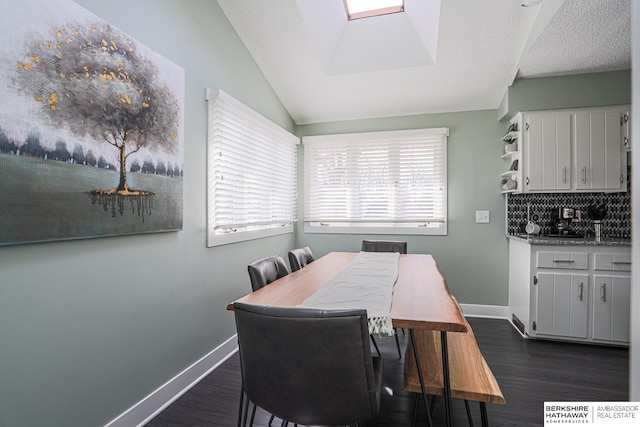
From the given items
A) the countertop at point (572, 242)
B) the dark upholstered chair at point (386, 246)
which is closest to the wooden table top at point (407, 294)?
the dark upholstered chair at point (386, 246)

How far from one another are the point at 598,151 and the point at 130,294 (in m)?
3.90

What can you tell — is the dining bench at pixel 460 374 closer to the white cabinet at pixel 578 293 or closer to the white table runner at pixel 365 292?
the white table runner at pixel 365 292

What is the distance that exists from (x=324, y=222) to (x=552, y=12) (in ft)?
9.24

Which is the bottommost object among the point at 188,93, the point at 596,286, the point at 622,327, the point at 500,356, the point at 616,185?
the point at 500,356

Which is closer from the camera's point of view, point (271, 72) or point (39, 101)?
point (39, 101)

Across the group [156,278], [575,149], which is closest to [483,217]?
[575,149]

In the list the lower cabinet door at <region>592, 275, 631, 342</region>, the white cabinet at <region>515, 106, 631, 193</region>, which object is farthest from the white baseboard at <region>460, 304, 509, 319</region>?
the white cabinet at <region>515, 106, 631, 193</region>

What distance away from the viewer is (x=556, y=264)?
2.87m

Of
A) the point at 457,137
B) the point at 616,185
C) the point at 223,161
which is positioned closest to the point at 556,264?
the point at 616,185

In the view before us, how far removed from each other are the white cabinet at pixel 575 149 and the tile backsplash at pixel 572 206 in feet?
0.76

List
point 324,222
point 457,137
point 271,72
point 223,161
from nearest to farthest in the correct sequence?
point 223,161, point 271,72, point 457,137, point 324,222

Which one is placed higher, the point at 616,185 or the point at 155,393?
the point at 616,185

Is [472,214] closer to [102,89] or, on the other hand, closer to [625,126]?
[625,126]

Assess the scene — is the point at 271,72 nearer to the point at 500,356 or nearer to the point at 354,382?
the point at 354,382
